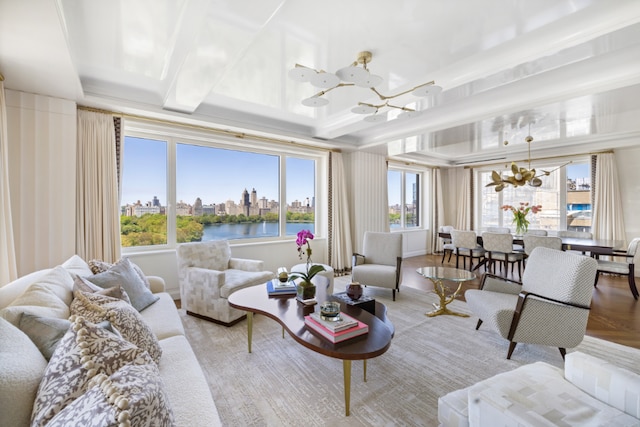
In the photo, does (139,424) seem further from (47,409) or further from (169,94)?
(169,94)

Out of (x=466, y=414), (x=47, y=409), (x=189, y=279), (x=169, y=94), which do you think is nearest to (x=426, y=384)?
(x=466, y=414)

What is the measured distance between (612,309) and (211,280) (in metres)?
4.93

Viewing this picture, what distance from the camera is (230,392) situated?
1.91 m

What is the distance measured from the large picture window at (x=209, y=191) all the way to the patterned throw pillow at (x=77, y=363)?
3.06 meters

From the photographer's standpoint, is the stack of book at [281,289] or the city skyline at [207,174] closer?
the stack of book at [281,289]

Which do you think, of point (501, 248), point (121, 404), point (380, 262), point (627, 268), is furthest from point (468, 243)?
point (121, 404)

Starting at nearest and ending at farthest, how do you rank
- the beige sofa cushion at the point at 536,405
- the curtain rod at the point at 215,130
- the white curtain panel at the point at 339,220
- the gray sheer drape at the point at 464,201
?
the beige sofa cushion at the point at 536,405
the curtain rod at the point at 215,130
the white curtain panel at the point at 339,220
the gray sheer drape at the point at 464,201

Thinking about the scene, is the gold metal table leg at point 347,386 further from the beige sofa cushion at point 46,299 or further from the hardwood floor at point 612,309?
the hardwood floor at point 612,309

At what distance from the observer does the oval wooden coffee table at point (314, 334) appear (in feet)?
5.32

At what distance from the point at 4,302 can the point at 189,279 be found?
1756mm

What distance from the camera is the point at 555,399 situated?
4.01 ft

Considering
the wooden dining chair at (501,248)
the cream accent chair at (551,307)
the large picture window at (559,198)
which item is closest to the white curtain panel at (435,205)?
the large picture window at (559,198)

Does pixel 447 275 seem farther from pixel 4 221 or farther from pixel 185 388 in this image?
pixel 4 221

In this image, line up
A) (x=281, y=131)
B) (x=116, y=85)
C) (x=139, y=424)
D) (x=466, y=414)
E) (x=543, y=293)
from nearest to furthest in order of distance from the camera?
(x=139, y=424), (x=466, y=414), (x=543, y=293), (x=116, y=85), (x=281, y=131)
